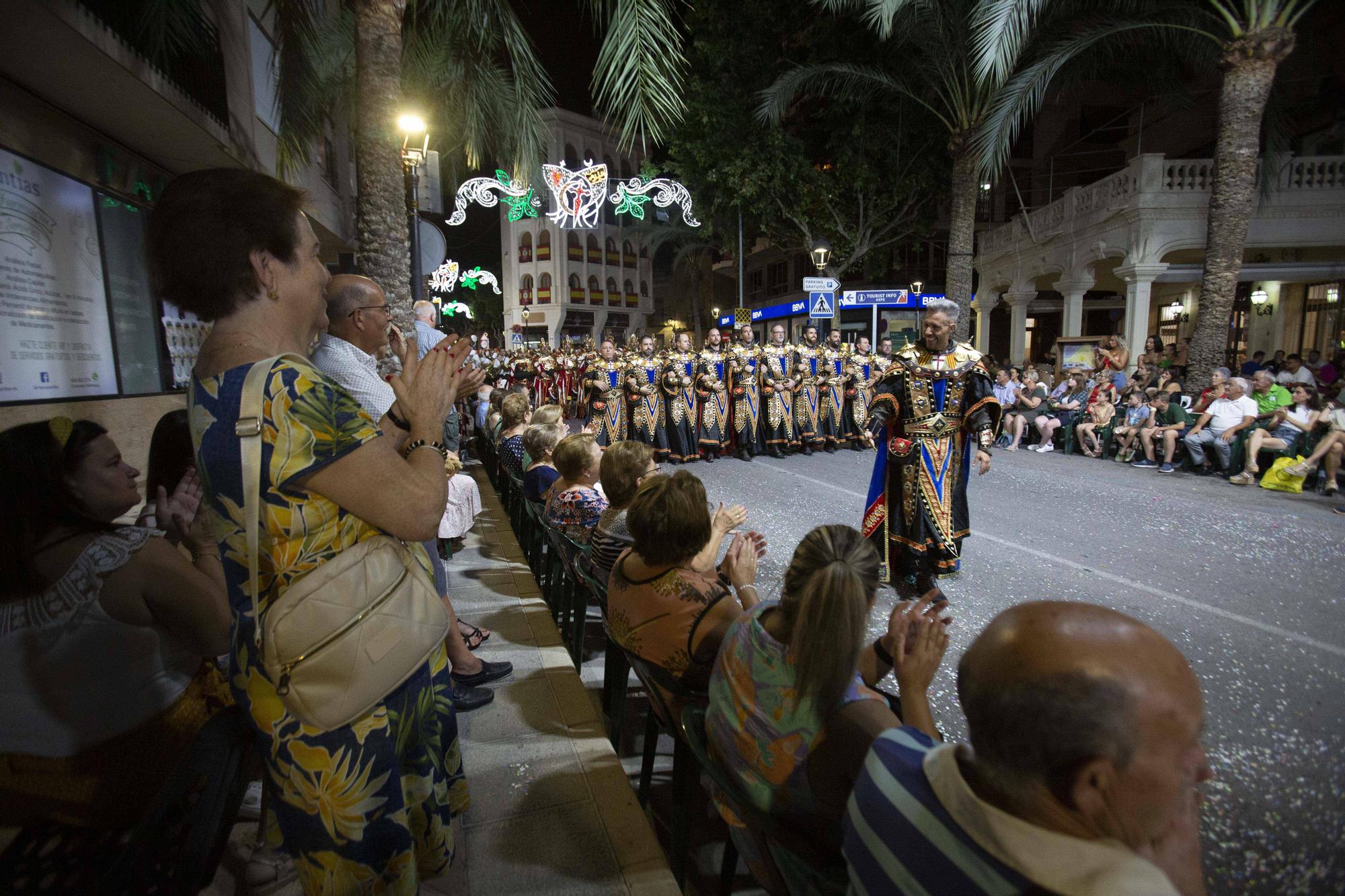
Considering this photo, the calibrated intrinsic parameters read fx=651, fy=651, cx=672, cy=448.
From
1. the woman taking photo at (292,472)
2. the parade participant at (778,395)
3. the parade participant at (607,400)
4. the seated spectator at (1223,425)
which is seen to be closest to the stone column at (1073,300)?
the seated spectator at (1223,425)

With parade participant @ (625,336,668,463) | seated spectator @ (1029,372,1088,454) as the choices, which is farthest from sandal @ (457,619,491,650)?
seated spectator @ (1029,372,1088,454)

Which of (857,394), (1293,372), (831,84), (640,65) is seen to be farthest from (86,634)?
(831,84)

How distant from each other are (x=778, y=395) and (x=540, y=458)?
7.15m

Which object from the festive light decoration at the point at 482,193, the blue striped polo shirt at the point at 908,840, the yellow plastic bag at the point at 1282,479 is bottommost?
the yellow plastic bag at the point at 1282,479

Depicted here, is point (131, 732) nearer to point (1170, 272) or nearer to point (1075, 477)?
point (1075, 477)

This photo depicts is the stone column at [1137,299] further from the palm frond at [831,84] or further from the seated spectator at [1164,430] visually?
the seated spectator at [1164,430]

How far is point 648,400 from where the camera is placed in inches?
431

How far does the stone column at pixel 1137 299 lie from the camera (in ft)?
48.6

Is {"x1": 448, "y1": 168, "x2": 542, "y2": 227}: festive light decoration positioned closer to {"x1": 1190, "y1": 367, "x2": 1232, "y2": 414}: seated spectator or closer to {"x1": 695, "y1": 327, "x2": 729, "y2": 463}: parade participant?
{"x1": 695, "y1": 327, "x2": 729, "y2": 463}: parade participant

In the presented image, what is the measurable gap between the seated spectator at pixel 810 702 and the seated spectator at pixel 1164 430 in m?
9.72

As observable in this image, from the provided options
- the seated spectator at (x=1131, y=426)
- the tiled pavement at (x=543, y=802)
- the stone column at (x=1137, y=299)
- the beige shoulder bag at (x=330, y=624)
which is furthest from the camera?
the stone column at (x=1137, y=299)

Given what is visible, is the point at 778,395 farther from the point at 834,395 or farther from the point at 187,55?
the point at 187,55

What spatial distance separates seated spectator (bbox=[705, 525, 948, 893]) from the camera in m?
1.47

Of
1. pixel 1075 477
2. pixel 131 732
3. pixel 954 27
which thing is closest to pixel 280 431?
pixel 131 732
